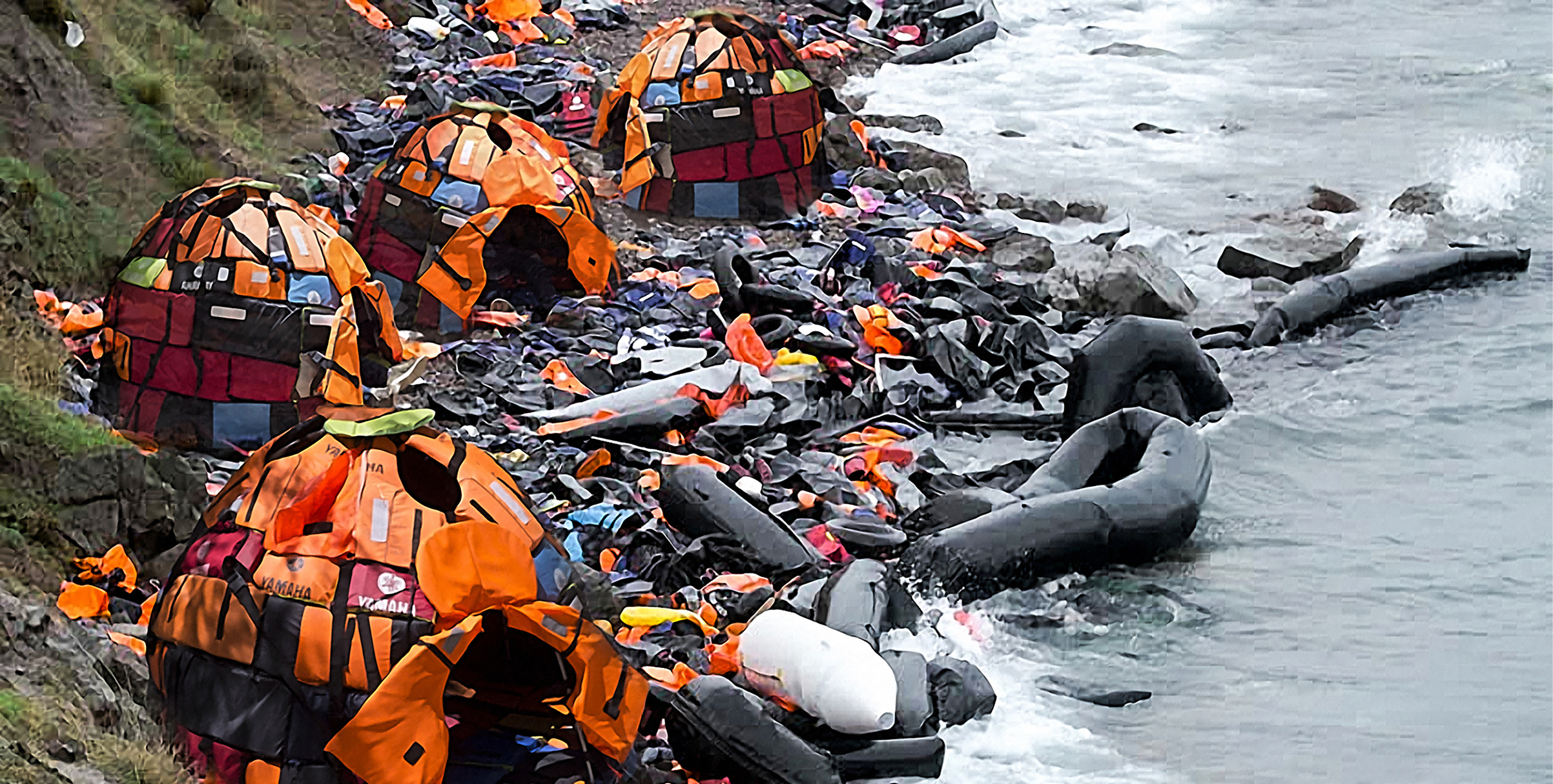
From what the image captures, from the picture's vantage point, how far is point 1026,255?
1135cm

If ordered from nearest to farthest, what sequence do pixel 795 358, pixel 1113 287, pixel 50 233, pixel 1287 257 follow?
1. pixel 50 233
2. pixel 795 358
3. pixel 1113 287
4. pixel 1287 257

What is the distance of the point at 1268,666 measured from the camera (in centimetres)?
738

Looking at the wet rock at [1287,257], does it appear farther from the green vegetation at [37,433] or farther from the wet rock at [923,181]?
the green vegetation at [37,433]

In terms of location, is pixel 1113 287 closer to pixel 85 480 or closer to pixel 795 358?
pixel 795 358

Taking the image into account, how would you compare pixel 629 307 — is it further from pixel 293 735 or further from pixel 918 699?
pixel 293 735

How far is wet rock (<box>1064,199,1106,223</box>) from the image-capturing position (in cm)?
1278

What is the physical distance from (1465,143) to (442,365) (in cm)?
1093

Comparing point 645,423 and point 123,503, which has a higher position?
point 123,503

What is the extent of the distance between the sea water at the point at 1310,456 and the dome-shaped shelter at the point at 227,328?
3.08 metres

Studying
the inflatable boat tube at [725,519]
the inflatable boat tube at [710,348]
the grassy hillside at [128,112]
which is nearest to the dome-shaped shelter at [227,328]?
the grassy hillside at [128,112]

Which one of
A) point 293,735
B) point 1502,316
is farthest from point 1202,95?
point 293,735

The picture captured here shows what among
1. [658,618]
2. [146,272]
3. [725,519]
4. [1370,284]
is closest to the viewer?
[658,618]

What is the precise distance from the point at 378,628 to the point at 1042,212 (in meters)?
8.84

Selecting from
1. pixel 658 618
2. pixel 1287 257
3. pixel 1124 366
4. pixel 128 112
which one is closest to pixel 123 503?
pixel 658 618
